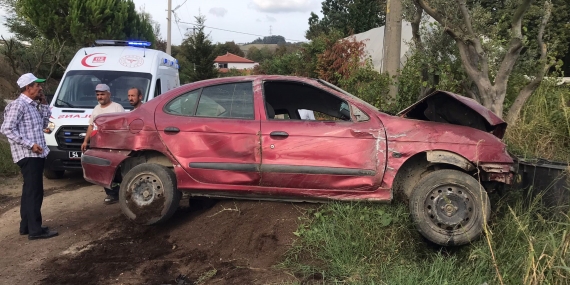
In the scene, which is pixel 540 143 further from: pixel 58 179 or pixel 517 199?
pixel 58 179

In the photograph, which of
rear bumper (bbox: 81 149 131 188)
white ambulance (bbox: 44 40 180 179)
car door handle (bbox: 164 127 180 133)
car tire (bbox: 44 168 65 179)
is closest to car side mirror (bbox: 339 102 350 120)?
car door handle (bbox: 164 127 180 133)

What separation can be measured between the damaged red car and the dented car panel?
0.01m

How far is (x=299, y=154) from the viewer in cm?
486

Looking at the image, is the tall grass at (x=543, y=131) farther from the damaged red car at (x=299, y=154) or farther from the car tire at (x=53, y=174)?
the car tire at (x=53, y=174)

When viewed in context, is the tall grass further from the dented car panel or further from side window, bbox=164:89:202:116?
side window, bbox=164:89:202:116

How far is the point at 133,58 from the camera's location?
30.0ft

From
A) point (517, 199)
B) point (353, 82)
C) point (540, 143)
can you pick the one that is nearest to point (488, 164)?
point (517, 199)

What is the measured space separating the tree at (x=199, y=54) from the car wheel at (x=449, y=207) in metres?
26.5

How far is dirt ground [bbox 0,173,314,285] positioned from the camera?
4246 mm

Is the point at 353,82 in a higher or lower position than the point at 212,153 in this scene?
higher

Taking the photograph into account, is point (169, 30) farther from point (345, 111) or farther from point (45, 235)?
point (345, 111)

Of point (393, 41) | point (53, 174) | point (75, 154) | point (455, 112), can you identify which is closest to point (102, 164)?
point (75, 154)

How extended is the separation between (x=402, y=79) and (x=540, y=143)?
2461 mm

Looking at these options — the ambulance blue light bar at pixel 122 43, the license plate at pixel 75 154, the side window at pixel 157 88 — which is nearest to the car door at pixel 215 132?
the license plate at pixel 75 154
